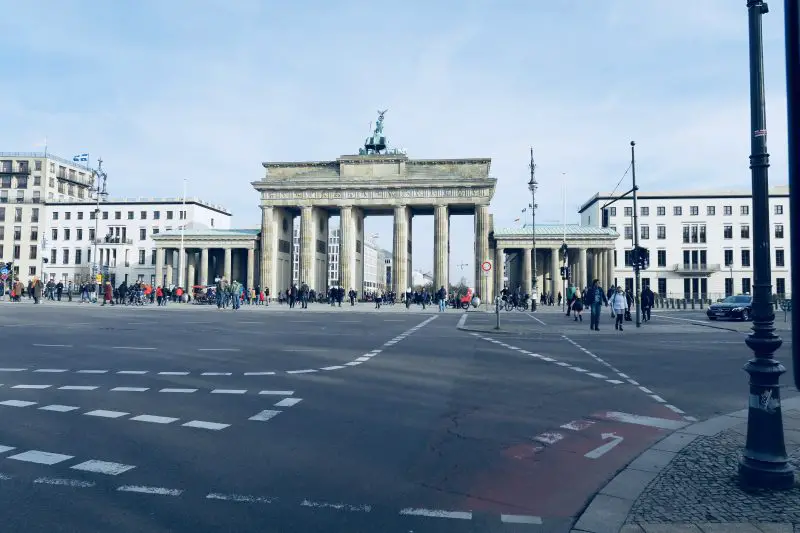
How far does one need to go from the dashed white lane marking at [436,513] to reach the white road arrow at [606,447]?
6.87 ft

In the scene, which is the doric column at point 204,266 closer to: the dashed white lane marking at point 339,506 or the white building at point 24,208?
the white building at point 24,208

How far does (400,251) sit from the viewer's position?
2702 inches

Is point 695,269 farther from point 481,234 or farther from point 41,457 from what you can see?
point 41,457

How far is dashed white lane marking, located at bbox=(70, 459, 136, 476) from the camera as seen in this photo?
5.03 m

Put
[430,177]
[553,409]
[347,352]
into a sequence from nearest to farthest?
[553,409], [347,352], [430,177]

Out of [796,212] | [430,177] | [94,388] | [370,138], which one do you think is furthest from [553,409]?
[370,138]

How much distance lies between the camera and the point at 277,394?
8820mm

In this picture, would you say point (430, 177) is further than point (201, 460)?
Yes

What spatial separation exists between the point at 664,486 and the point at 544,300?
66.6m

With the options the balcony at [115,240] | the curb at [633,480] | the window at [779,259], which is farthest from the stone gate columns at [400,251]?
the curb at [633,480]

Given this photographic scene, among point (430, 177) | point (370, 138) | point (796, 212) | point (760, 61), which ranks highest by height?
point (370, 138)

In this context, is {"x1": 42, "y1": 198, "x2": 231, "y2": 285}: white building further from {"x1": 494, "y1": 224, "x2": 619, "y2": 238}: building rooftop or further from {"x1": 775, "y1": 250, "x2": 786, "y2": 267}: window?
{"x1": 775, "y1": 250, "x2": 786, "y2": 267}: window

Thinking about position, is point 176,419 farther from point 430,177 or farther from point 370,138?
point 370,138

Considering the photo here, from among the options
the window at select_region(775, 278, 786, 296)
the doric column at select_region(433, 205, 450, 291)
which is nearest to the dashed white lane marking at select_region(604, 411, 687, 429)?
the doric column at select_region(433, 205, 450, 291)
